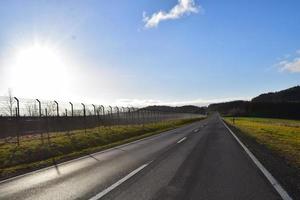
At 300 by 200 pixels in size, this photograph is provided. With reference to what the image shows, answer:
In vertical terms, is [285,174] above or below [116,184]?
below

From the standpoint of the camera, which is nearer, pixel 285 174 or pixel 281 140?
pixel 285 174

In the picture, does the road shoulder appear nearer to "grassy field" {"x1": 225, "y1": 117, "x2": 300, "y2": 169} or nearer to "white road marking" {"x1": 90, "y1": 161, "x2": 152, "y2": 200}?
"grassy field" {"x1": 225, "y1": 117, "x2": 300, "y2": 169}

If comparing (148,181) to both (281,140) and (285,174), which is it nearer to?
(285,174)

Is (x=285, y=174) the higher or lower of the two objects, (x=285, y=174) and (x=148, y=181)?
the lower

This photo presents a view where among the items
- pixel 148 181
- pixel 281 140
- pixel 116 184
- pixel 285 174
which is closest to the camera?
pixel 116 184

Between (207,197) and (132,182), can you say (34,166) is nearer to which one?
(132,182)

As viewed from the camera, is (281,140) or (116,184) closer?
(116,184)

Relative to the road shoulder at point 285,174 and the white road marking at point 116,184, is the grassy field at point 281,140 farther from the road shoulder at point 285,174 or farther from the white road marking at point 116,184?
the white road marking at point 116,184

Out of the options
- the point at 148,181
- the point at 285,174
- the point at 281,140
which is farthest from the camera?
the point at 281,140

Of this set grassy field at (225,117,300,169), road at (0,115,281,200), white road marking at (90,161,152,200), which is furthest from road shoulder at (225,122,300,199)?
white road marking at (90,161,152,200)

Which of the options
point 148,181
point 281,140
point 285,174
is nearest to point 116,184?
point 148,181

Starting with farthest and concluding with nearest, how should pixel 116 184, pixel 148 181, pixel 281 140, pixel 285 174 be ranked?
pixel 281 140 < pixel 285 174 < pixel 148 181 < pixel 116 184

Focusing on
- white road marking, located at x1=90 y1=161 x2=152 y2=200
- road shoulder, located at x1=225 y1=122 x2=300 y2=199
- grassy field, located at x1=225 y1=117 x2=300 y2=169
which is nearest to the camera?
white road marking, located at x1=90 y1=161 x2=152 y2=200

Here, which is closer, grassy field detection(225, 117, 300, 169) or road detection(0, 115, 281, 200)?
road detection(0, 115, 281, 200)
